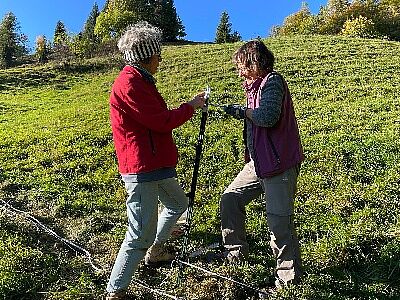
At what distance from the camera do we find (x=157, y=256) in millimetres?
6176

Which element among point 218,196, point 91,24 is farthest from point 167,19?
point 218,196

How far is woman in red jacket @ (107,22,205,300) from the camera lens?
15.8 ft

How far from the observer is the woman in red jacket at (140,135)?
482 centimetres

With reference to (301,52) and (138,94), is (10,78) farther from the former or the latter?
(138,94)

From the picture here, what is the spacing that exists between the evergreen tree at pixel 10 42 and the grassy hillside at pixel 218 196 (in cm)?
4479

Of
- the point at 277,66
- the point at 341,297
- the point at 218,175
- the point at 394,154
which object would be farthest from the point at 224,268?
the point at 277,66

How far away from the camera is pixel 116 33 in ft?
215

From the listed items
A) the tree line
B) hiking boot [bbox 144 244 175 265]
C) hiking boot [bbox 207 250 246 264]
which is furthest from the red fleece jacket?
the tree line

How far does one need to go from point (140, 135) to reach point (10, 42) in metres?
70.3

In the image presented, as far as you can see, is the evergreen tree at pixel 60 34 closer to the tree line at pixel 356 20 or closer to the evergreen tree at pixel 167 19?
the evergreen tree at pixel 167 19

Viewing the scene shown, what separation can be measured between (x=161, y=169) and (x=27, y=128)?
44.0 ft

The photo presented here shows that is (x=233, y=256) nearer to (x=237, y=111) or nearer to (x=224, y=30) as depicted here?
(x=237, y=111)

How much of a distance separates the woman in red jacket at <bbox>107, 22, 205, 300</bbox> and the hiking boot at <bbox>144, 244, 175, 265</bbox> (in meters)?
1.01

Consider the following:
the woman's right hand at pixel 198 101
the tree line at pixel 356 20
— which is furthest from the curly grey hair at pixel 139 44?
the tree line at pixel 356 20
